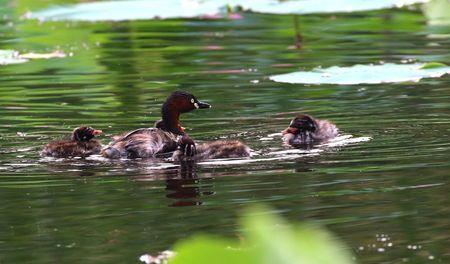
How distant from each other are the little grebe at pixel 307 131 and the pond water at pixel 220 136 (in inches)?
A: 8.4

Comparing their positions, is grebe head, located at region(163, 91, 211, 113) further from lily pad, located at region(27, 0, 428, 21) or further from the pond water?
lily pad, located at region(27, 0, 428, 21)

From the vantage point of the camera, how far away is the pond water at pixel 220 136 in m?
4.41

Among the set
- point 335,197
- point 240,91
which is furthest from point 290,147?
point 240,91

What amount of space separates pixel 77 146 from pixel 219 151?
1039 mm

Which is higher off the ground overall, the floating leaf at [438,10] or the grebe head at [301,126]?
the floating leaf at [438,10]

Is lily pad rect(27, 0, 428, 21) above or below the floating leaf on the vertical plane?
below

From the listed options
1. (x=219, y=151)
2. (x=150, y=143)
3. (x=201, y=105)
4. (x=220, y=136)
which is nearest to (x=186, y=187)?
(x=219, y=151)

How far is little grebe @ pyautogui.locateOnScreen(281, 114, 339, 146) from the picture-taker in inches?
286

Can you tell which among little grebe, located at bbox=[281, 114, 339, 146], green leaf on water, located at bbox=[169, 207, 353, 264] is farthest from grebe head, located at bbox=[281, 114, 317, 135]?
green leaf on water, located at bbox=[169, 207, 353, 264]

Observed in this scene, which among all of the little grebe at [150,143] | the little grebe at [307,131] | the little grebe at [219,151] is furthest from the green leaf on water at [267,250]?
the little grebe at [307,131]

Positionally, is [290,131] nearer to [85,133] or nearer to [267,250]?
[85,133]

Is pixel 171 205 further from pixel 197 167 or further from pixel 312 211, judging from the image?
pixel 197 167

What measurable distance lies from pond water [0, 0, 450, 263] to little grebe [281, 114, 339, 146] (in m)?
0.21

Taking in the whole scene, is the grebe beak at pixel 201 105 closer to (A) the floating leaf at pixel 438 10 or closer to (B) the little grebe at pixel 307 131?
(B) the little grebe at pixel 307 131
